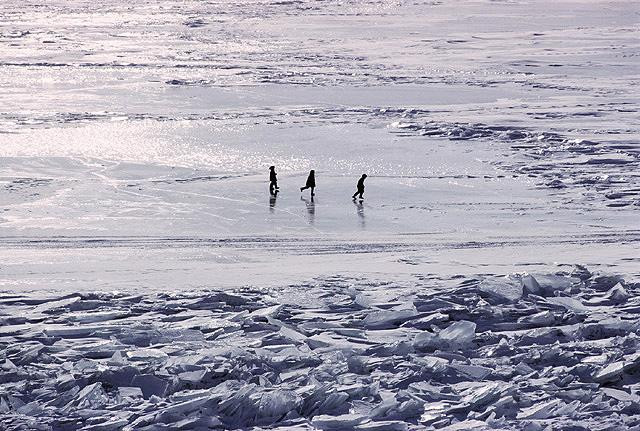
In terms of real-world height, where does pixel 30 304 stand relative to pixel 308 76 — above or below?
below

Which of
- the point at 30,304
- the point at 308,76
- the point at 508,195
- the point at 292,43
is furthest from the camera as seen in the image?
the point at 292,43

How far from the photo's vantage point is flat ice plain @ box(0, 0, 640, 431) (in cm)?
849

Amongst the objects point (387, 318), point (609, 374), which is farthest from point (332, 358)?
point (609, 374)

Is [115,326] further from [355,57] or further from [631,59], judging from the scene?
[631,59]

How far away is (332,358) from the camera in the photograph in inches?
360

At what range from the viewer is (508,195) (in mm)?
17688

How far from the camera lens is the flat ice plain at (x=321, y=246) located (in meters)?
8.49

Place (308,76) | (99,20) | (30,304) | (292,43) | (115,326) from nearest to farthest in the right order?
(115,326)
(30,304)
(308,76)
(292,43)
(99,20)

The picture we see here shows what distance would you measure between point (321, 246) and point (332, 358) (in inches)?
205

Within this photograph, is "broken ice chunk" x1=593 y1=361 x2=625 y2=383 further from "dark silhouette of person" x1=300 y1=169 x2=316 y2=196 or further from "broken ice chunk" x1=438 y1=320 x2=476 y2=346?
"dark silhouette of person" x1=300 y1=169 x2=316 y2=196

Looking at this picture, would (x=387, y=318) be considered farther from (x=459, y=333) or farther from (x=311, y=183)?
(x=311, y=183)

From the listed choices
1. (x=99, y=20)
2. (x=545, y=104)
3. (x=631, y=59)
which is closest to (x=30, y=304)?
(x=545, y=104)

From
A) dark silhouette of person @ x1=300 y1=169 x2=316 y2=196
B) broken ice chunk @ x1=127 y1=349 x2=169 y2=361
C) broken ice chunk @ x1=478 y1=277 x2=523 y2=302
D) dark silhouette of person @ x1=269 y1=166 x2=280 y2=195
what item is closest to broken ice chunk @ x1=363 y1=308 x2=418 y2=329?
broken ice chunk @ x1=478 y1=277 x2=523 y2=302

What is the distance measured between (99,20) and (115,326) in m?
45.2
